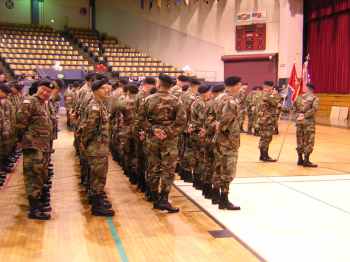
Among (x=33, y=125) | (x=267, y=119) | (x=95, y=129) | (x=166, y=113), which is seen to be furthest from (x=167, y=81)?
(x=267, y=119)

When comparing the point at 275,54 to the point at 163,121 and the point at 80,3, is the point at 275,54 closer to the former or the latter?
the point at 80,3

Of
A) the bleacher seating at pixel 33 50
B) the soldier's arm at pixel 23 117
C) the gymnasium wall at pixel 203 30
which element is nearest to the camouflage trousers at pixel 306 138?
the soldier's arm at pixel 23 117

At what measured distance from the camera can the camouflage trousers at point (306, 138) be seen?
8.30 m

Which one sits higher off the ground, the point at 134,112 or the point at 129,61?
the point at 129,61

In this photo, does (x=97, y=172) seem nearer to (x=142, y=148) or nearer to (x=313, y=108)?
(x=142, y=148)

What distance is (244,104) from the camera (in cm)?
1441

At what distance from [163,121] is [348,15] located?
14.3 metres

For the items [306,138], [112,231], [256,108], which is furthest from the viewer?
[256,108]

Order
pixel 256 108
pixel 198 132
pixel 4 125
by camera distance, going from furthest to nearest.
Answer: pixel 256 108
pixel 4 125
pixel 198 132

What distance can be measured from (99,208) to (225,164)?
1.48m

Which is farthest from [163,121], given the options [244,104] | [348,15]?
[348,15]

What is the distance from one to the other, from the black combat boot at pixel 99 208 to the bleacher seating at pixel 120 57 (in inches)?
565

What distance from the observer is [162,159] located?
5.46 metres

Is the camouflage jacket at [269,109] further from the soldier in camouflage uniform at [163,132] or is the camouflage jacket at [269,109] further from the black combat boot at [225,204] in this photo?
the soldier in camouflage uniform at [163,132]
